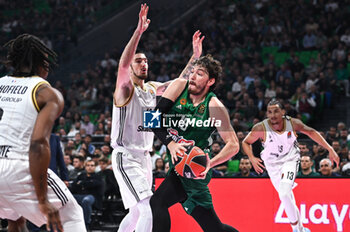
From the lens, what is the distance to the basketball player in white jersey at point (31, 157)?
11.5ft

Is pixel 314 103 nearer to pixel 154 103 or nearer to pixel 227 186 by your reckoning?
pixel 227 186

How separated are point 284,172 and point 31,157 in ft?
15.6

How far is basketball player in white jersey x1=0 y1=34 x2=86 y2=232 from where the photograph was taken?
3.52 metres

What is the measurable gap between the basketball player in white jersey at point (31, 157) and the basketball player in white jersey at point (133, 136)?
1811 mm

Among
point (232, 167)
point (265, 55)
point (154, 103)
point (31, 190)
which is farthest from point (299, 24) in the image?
point (31, 190)

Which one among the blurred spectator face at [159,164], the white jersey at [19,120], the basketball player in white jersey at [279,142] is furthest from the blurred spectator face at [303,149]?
the white jersey at [19,120]

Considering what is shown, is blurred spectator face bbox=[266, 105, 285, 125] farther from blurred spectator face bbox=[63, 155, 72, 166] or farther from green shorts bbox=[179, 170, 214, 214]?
blurred spectator face bbox=[63, 155, 72, 166]

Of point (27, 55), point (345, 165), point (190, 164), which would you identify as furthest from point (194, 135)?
point (345, 165)

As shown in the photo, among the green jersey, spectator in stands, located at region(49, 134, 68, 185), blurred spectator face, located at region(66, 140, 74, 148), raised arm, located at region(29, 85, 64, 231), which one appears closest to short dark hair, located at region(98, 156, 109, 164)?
blurred spectator face, located at region(66, 140, 74, 148)

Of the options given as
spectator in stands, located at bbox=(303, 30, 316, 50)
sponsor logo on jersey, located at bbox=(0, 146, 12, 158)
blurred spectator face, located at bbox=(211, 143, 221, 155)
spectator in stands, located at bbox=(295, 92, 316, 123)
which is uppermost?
spectator in stands, located at bbox=(303, 30, 316, 50)

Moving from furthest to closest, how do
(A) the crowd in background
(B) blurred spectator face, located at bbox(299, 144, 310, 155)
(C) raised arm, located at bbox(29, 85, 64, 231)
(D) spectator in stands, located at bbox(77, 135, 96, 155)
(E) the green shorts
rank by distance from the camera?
1. (D) spectator in stands, located at bbox(77, 135, 96, 155)
2. (A) the crowd in background
3. (B) blurred spectator face, located at bbox(299, 144, 310, 155)
4. (E) the green shorts
5. (C) raised arm, located at bbox(29, 85, 64, 231)

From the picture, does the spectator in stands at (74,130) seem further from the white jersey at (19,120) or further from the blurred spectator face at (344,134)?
the white jersey at (19,120)

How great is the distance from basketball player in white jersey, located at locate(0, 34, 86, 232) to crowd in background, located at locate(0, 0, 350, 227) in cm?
521

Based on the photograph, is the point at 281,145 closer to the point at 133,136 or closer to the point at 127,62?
the point at 133,136
